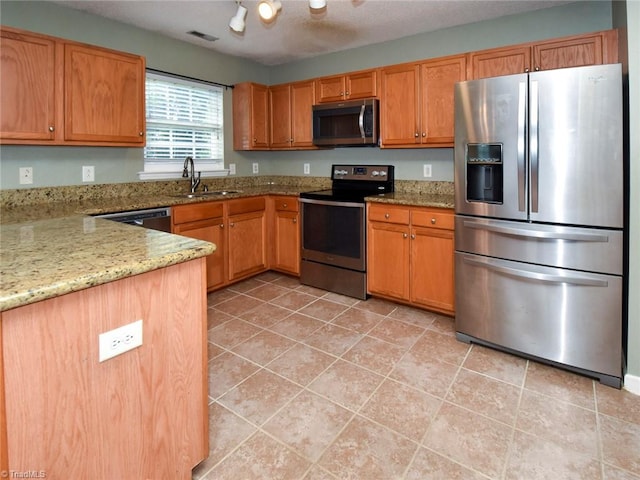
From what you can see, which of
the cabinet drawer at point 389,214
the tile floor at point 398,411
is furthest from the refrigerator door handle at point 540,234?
the tile floor at point 398,411

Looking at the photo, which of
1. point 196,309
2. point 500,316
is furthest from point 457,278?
point 196,309

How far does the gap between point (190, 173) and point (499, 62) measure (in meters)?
2.87

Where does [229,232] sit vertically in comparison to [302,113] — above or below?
below

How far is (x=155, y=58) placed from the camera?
3.54 meters

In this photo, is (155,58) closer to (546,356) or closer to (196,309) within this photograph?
(196,309)

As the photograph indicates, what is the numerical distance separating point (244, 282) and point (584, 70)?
3.17 metres

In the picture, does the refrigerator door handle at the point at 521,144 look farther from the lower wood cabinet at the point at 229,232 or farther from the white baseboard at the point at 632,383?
the lower wood cabinet at the point at 229,232

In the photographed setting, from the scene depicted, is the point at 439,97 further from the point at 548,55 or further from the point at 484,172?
the point at 484,172

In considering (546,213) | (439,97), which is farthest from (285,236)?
(546,213)

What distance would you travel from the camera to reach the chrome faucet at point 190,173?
379cm

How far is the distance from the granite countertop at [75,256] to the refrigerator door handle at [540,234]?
1.76 metres

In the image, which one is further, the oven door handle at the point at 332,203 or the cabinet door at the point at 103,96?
the oven door handle at the point at 332,203

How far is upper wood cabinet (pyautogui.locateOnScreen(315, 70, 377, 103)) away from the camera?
11.7 feet

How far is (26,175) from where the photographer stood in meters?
2.82
